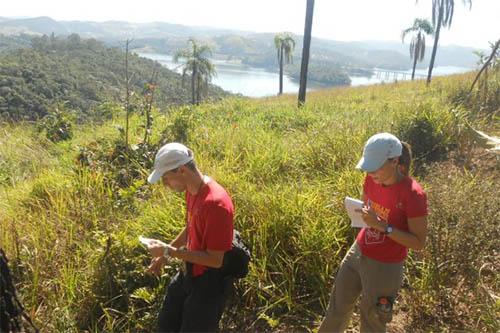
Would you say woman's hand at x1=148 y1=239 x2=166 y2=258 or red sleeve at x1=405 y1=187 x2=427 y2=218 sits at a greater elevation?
red sleeve at x1=405 y1=187 x2=427 y2=218

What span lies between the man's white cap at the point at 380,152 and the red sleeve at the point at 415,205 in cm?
22

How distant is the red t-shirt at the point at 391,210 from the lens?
6.70 feet

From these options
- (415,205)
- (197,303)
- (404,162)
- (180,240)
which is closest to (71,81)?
(180,240)

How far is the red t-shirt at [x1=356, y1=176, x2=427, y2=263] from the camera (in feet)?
6.70

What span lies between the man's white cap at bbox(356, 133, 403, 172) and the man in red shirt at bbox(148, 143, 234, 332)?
77 cm

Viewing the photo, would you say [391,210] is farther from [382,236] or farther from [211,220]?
[211,220]

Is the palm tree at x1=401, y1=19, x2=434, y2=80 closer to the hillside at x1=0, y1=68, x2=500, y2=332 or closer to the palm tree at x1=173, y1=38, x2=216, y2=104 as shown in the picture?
the palm tree at x1=173, y1=38, x2=216, y2=104

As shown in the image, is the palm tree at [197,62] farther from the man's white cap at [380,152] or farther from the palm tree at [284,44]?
the man's white cap at [380,152]

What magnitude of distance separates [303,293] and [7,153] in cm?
537

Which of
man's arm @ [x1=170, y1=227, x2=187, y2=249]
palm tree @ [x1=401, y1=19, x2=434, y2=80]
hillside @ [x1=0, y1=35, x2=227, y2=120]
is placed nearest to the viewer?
man's arm @ [x1=170, y1=227, x2=187, y2=249]

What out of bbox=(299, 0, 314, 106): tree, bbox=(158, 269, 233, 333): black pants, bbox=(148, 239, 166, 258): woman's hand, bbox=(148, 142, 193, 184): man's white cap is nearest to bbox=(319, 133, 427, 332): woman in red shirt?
bbox=(158, 269, 233, 333): black pants

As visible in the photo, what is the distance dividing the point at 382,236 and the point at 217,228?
920 millimetres

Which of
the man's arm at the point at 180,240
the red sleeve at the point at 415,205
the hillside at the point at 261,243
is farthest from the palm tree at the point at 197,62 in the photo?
the red sleeve at the point at 415,205

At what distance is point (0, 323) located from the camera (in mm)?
1589
